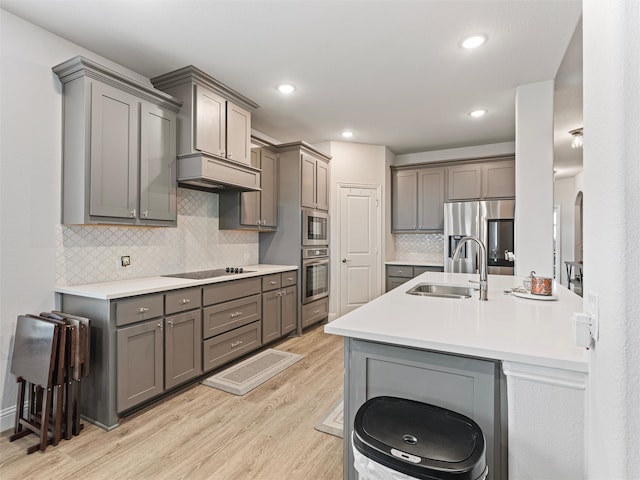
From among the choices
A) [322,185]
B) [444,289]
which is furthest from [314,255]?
[444,289]

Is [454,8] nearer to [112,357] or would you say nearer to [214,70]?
[214,70]

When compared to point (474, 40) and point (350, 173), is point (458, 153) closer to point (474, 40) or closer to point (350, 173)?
point (350, 173)

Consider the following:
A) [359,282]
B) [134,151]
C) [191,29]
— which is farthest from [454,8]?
[359,282]

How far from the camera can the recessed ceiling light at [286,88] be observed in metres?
3.21

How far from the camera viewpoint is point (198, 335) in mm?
2771

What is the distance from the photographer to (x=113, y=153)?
244cm

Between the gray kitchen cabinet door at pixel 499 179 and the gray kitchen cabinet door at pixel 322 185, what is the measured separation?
2.33 m

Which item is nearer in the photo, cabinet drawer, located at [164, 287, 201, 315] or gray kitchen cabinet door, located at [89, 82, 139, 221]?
gray kitchen cabinet door, located at [89, 82, 139, 221]

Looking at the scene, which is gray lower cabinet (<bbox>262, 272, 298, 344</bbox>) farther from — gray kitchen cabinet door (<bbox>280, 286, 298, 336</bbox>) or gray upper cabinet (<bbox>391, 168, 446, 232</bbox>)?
gray upper cabinet (<bbox>391, 168, 446, 232</bbox>)

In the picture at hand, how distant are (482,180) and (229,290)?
398cm

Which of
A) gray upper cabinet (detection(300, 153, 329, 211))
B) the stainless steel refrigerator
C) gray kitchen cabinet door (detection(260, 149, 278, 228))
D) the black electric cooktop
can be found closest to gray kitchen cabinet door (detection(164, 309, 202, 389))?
the black electric cooktop

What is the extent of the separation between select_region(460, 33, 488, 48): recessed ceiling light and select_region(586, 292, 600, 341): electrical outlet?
7.38ft

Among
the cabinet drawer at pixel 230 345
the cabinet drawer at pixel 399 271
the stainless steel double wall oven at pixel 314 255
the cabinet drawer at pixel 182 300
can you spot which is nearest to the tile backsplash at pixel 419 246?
the cabinet drawer at pixel 399 271

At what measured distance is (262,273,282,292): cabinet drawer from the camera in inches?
142
